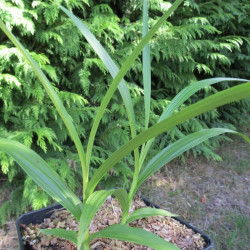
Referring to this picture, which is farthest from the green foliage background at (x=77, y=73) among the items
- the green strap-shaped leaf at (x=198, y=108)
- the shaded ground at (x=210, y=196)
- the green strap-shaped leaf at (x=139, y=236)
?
the green strap-shaped leaf at (x=198, y=108)

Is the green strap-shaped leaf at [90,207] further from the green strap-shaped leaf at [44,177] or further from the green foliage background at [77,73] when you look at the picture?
the green foliage background at [77,73]

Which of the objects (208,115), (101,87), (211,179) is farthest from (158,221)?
(208,115)

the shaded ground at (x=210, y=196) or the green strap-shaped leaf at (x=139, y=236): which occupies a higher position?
the green strap-shaped leaf at (x=139, y=236)

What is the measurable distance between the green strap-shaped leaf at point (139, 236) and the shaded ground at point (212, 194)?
1.00m

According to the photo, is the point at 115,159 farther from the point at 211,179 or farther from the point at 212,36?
the point at 212,36

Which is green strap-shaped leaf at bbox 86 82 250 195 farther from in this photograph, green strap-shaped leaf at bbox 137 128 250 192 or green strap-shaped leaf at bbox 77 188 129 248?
green strap-shaped leaf at bbox 137 128 250 192

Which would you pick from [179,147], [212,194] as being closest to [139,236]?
[179,147]

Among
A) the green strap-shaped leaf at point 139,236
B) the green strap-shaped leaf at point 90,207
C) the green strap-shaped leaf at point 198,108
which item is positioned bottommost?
the green strap-shaped leaf at point 139,236

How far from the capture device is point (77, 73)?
1710 mm

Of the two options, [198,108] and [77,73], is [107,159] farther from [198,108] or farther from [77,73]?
[77,73]

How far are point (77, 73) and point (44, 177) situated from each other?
1.09 metres

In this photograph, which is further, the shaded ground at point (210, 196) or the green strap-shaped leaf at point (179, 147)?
the shaded ground at point (210, 196)

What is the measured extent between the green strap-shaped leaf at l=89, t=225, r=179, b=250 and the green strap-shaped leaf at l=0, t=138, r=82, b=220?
0.14 metres

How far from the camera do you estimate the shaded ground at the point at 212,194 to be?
5.12 feet
